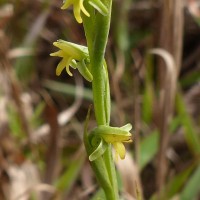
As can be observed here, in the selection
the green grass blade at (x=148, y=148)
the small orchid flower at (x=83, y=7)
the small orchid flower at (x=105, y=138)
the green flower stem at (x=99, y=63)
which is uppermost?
the small orchid flower at (x=83, y=7)

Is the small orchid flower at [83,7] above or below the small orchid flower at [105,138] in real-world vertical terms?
above

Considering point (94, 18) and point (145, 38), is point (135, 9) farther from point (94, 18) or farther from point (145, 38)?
point (94, 18)

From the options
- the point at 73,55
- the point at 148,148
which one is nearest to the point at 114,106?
the point at 148,148

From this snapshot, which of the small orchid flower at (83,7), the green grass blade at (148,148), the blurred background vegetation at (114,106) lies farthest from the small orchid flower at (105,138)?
the green grass blade at (148,148)

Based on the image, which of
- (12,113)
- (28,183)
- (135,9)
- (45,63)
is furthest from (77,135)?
(135,9)

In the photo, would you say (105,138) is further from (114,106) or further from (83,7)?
(114,106)

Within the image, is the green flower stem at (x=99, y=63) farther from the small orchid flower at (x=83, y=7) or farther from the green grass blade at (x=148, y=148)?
the green grass blade at (x=148, y=148)

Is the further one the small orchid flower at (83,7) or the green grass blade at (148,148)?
the green grass blade at (148,148)
